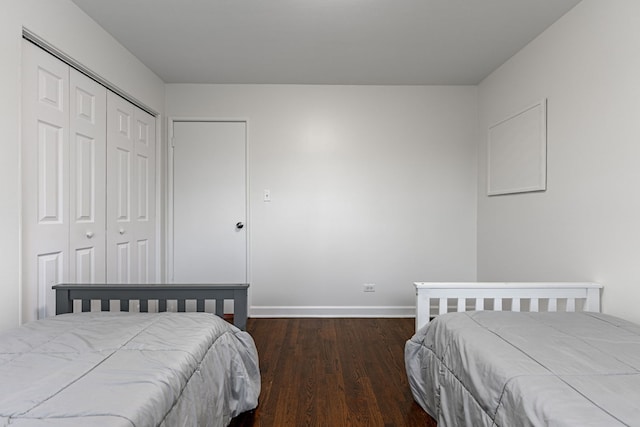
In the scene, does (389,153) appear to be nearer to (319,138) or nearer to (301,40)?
(319,138)

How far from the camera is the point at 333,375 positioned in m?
2.27

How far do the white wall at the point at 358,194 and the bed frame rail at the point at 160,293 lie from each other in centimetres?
168

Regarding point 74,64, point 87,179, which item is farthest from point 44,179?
point 74,64

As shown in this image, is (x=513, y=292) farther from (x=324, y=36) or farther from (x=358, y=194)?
(x=324, y=36)

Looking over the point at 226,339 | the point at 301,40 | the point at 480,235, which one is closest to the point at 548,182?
the point at 480,235

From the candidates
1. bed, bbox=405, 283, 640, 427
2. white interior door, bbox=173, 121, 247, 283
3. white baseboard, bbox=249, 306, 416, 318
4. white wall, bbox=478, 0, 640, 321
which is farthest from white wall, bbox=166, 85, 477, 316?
bed, bbox=405, 283, 640, 427

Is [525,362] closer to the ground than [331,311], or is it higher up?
higher up

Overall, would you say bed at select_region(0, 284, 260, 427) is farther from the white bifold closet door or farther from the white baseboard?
the white baseboard

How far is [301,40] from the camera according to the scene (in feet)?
8.47

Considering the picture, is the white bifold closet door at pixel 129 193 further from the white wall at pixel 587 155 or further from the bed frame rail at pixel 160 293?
the white wall at pixel 587 155

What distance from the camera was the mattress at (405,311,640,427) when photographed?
3.05 feet

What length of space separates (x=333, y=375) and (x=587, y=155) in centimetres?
199

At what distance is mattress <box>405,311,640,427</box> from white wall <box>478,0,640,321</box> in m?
0.42

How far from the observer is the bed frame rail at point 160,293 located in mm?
1779
